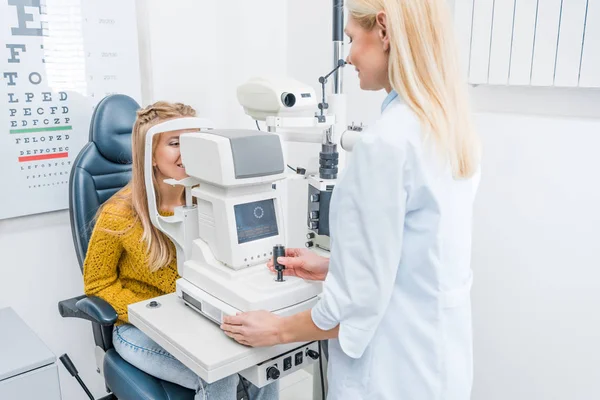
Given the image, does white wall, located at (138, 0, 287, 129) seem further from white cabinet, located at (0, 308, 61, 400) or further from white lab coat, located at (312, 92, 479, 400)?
white lab coat, located at (312, 92, 479, 400)

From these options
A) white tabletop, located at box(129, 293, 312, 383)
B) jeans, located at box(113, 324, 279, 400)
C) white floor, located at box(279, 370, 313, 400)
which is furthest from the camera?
white floor, located at box(279, 370, 313, 400)

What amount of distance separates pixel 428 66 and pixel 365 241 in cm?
31

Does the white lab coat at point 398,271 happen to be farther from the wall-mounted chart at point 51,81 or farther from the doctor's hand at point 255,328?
the wall-mounted chart at point 51,81

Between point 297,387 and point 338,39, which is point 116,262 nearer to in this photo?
point 338,39

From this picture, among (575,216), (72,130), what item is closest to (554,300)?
(575,216)

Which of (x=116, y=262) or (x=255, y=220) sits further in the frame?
(x=116, y=262)

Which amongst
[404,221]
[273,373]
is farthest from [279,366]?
[404,221]

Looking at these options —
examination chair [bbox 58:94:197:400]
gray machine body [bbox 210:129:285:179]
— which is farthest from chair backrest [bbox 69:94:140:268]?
gray machine body [bbox 210:129:285:179]

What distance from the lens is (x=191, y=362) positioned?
106 centimetres

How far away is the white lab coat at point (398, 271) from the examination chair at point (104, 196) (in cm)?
64

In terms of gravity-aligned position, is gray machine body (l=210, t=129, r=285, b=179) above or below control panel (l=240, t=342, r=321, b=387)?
above

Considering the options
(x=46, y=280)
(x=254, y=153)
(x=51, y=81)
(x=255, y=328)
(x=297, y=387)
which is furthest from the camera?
(x=297, y=387)

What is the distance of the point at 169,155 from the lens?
151 cm

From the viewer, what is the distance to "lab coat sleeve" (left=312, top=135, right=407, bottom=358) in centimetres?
85
